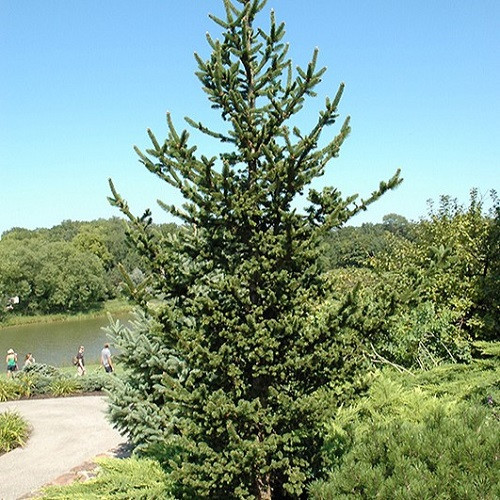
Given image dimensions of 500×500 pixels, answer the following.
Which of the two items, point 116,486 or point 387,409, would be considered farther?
point 387,409

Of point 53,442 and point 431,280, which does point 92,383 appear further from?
point 431,280

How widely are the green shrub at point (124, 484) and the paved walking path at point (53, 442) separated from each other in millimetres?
2195

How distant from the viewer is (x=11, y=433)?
908cm

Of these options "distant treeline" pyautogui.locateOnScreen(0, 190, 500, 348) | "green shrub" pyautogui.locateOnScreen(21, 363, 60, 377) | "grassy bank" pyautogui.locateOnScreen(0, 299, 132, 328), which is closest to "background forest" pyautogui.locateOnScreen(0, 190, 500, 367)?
"distant treeline" pyautogui.locateOnScreen(0, 190, 500, 348)

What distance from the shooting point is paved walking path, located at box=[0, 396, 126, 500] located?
7500 millimetres

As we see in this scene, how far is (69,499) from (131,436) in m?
2.26

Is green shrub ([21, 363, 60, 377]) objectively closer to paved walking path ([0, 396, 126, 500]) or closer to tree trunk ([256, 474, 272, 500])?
paved walking path ([0, 396, 126, 500])

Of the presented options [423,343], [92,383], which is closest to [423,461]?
[423,343]

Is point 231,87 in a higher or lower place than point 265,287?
higher

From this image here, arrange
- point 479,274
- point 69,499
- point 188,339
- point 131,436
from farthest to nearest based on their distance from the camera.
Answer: point 479,274
point 131,436
point 69,499
point 188,339

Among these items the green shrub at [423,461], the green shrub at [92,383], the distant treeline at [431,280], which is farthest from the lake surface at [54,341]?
the green shrub at [423,461]

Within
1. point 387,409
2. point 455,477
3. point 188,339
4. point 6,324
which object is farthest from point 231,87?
point 6,324

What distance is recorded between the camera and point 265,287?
3.96 metres

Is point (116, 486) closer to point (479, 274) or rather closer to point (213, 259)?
point (213, 259)
